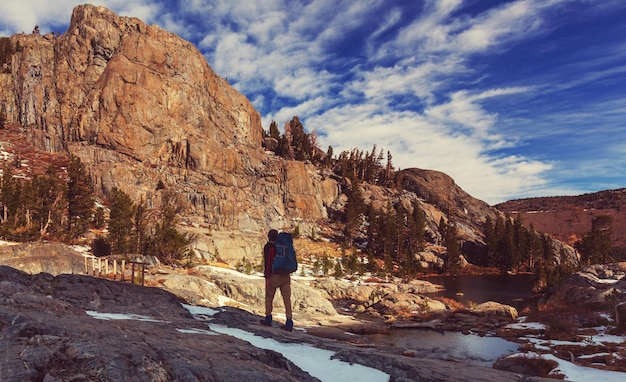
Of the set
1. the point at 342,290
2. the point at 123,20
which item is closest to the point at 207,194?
the point at 342,290

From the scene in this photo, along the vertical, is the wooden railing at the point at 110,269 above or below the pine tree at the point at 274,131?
below

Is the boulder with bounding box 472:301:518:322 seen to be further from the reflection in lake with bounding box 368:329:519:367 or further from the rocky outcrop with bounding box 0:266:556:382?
the rocky outcrop with bounding box 0:266:556:382

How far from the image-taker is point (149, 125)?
3349 inches

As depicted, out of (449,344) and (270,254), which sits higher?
(270,254)

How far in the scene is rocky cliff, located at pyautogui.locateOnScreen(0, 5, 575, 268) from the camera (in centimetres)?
7906

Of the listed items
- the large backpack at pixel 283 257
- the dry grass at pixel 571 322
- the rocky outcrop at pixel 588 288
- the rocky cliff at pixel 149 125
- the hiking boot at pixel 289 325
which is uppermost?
the rocky cliff at pixel 149 125

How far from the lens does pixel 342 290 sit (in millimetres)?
47562

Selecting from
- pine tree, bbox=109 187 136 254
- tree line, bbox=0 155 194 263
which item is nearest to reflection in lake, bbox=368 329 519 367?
pine tree, bbox=109 187 136 254

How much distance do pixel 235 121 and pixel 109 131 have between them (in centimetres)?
3538

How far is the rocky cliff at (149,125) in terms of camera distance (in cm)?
7906

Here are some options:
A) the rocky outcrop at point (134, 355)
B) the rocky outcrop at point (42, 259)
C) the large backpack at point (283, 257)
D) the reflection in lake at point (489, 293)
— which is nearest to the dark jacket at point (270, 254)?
the large backpack at point (283, 257)

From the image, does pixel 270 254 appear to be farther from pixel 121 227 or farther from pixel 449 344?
pixel 121 227

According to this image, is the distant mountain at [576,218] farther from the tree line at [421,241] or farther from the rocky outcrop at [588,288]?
→ the rocky outcrop at [588,288]

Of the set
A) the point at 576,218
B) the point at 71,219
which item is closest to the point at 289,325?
the point at 71,219
